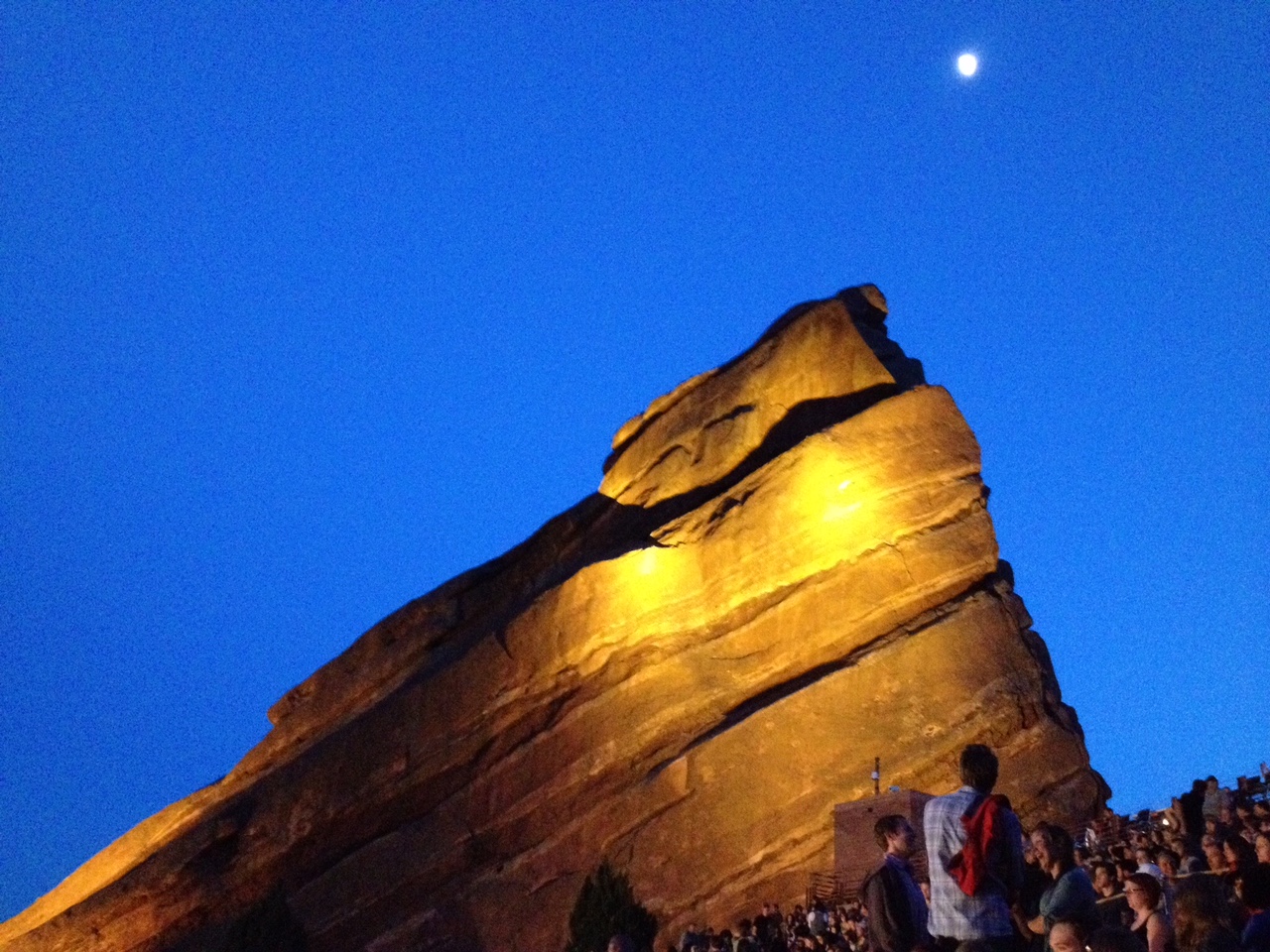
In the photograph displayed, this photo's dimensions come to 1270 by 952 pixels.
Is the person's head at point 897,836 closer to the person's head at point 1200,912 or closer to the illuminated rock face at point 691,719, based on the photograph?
the person's head at point 1200,912

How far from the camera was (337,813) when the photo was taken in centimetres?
2733

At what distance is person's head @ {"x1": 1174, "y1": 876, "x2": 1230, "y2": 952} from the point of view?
5930 mm

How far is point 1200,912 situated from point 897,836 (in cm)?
→ 163

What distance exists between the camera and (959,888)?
6.16m

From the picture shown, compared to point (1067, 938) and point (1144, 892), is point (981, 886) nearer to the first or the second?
point (1067, 938)

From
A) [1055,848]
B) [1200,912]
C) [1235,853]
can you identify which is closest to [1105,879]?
[1235,853]

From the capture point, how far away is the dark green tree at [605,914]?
73.7ft

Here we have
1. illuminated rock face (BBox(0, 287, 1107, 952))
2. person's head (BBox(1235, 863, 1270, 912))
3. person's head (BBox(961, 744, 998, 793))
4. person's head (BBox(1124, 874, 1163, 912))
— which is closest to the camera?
person's head (BBox(961, 744, 998, 793))

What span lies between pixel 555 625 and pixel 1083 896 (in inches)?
809

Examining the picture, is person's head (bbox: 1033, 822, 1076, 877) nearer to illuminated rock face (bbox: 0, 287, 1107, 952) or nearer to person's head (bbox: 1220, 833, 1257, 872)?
person's head (bbox: 1220, 833, 1257, 872)

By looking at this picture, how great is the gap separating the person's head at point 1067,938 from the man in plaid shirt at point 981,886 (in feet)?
0.95

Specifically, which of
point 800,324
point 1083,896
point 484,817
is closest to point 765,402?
point 800,324

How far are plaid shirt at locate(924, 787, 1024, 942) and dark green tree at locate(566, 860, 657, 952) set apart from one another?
17.1 metres

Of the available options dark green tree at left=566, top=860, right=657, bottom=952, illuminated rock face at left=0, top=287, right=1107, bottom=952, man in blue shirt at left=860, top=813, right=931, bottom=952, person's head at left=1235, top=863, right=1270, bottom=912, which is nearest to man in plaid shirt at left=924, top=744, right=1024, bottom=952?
man in blue shirt at left=860, top=813, right=931, bottom=952
